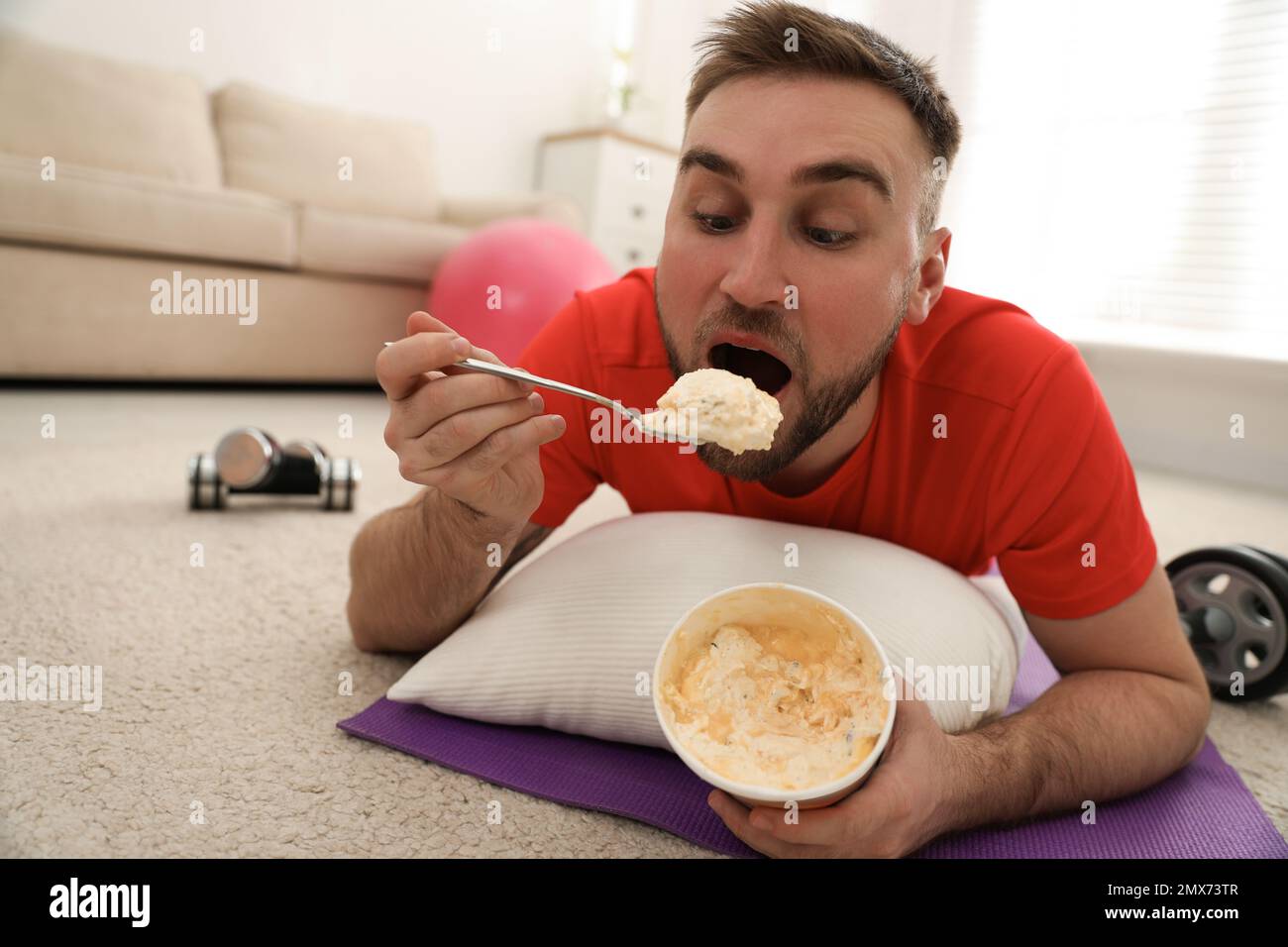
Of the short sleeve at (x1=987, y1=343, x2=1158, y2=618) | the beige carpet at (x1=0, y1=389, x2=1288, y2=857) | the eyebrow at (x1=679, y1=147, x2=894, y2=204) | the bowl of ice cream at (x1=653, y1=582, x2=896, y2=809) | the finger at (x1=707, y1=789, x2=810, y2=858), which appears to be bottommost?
the beige carpet at (x1=0, y1=389, x2=1288, y2=857)

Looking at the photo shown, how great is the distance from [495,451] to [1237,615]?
121 cm

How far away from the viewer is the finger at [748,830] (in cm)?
85

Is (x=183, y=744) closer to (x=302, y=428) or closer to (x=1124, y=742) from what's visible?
(x=1124, y=742)

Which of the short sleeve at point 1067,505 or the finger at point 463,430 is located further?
the short sleeve at point 1067,505

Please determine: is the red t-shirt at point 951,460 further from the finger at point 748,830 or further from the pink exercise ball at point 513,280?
the pink exercise ball at point 513,280

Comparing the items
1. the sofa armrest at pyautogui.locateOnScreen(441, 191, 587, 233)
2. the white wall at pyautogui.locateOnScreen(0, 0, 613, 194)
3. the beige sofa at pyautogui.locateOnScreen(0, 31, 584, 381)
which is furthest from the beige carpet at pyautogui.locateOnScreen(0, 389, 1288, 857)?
the white wall at pyautogui.locateOnScreen(0, 0, 613, 194)

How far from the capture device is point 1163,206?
4.02m

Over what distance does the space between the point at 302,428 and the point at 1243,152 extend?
379 cm

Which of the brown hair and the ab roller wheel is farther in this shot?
the ab roller wheel

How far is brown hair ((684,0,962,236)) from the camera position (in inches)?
43.3

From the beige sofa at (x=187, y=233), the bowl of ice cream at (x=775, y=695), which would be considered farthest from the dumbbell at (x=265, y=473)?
the beige sofa at (x=187, y=233)

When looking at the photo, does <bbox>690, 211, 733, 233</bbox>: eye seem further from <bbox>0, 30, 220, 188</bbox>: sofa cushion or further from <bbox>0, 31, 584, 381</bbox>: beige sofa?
<bbox>0, 30, 220, 188</bbox>: sofa cushion

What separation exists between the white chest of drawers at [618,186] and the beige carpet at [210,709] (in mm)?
3044

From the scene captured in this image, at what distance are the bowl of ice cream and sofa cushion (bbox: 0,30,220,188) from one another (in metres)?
3.32
